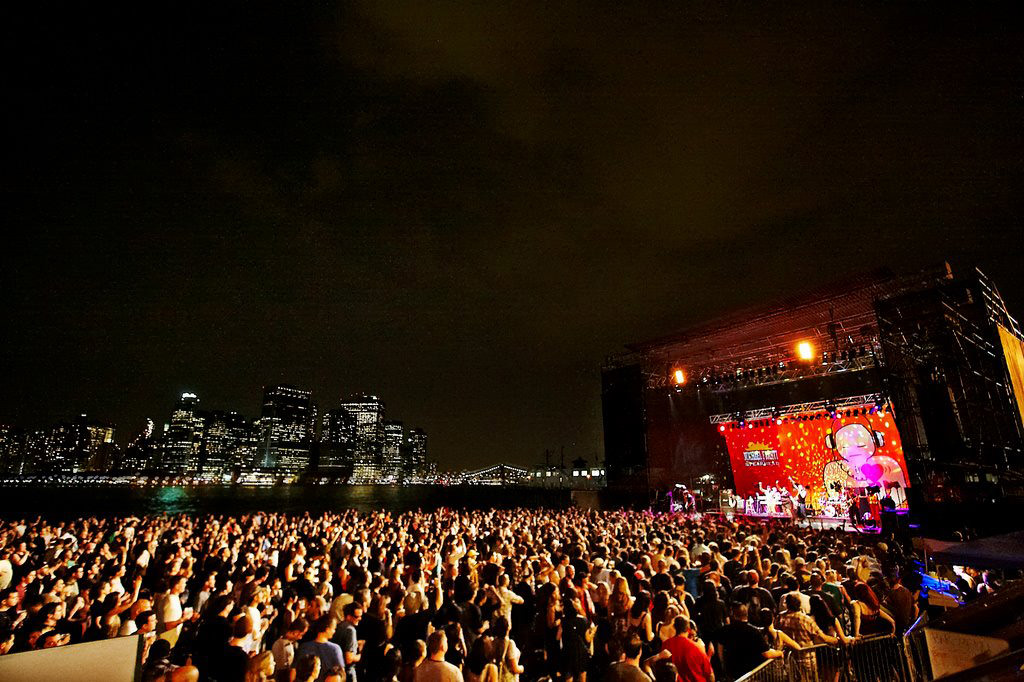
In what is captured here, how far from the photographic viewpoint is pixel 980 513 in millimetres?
13039

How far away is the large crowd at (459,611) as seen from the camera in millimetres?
4621

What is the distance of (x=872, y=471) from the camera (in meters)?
22.7

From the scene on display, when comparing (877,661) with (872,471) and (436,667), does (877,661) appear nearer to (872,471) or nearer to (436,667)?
(436,667)

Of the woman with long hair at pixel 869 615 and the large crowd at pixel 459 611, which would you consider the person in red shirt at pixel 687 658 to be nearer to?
the large crowd at pixel 459 611

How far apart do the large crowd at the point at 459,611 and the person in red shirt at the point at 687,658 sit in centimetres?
1

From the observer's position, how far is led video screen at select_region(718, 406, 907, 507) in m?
22.2

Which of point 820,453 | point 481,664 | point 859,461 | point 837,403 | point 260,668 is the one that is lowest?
point 481,664

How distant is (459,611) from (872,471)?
2405 cm

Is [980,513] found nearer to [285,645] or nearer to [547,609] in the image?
[547,609]

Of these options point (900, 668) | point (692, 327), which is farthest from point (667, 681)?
point (692, 327)

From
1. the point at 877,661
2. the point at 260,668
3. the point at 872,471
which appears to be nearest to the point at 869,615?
the point at 877,661

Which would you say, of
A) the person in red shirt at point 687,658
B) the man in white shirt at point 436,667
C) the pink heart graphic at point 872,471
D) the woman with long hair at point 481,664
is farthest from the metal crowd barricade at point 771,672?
the pink heart graphic at point 872,471

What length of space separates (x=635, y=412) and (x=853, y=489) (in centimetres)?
1036

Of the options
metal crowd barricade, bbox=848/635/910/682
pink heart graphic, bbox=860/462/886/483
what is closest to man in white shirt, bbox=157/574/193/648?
metal crowd barricade, bbox=848/635/910/682
